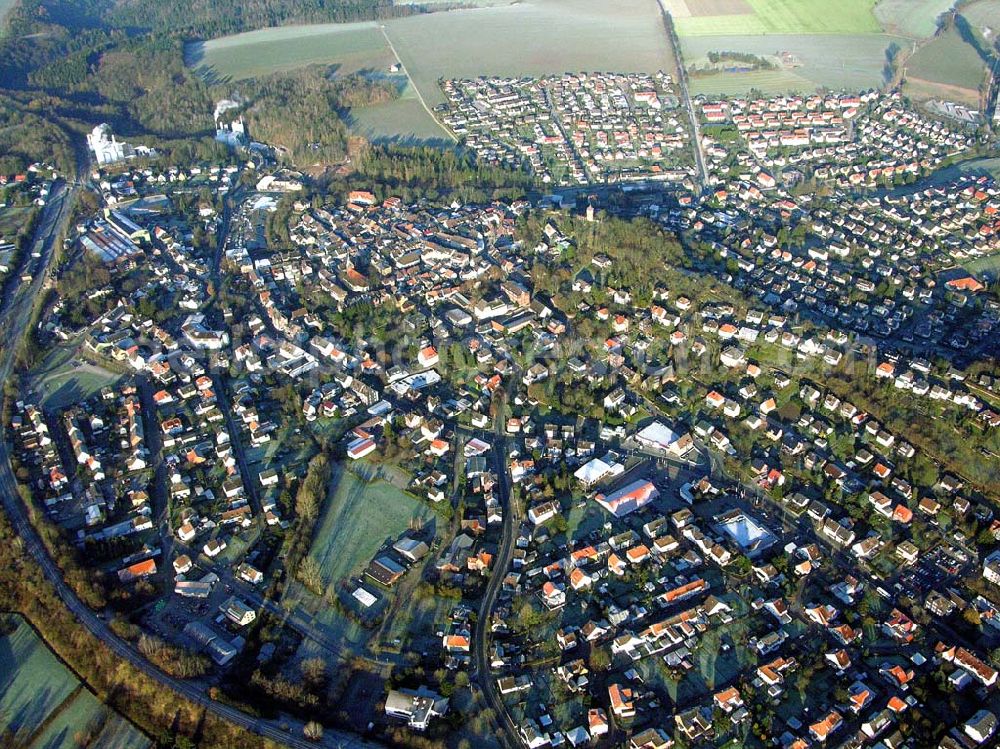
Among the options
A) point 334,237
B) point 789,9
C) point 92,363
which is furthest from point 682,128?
point 92,363

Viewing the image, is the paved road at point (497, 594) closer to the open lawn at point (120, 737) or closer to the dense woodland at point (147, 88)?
the open lawn at point (120, 737)

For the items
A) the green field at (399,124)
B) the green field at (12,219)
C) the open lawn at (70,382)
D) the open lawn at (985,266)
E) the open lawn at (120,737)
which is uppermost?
the green field at (399,124)

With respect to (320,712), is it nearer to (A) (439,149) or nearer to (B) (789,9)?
(A) (439,149)

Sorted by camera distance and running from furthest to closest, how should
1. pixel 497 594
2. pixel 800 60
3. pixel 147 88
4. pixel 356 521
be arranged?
pixel 800 60, pixel 147 88, pixel 356 521, pixel 497 594

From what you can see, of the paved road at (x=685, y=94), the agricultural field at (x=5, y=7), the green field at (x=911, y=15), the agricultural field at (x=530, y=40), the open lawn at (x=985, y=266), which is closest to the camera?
the open lawn at (x=985, y=266)

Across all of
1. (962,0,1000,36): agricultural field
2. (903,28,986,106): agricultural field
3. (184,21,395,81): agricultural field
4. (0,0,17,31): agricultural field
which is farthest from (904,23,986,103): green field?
(0,0,17,31): agricultural field

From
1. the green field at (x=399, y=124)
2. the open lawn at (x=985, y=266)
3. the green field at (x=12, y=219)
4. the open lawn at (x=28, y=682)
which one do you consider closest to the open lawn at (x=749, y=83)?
the green field at (x=399, y=124)

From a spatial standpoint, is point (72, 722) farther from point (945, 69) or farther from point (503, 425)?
point (945, 69)

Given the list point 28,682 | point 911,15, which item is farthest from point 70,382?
point 911,15
